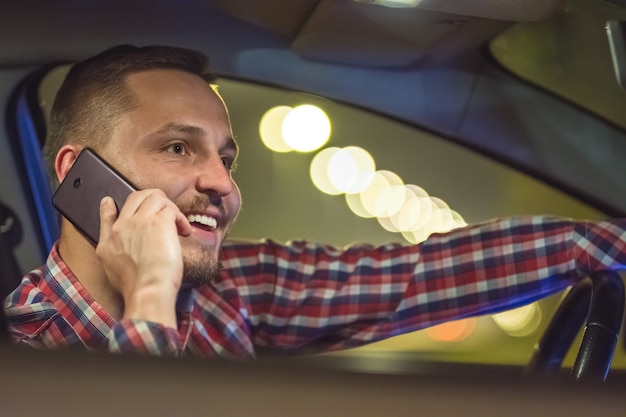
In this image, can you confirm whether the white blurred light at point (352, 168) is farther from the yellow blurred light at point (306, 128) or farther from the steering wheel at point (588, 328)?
the steering wheel at point (588, 328)

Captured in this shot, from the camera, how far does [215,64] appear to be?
1131 millimetres

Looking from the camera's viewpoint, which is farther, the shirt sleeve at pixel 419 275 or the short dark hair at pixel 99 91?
the shirt sleeve at pixel 419 275

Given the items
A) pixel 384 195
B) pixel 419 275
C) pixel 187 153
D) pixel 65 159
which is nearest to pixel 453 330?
pixel 419 275

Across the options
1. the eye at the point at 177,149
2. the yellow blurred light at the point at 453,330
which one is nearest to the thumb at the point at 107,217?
the eye at the point at 177,149

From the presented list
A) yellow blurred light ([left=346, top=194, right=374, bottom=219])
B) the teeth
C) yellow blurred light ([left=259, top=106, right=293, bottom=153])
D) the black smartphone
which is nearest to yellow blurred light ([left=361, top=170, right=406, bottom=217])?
yellow blurred light ([left=346, top=194, right=374, bottom=219])

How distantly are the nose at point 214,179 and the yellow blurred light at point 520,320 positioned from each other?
1.45 feet

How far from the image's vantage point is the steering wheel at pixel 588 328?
3.38 ft

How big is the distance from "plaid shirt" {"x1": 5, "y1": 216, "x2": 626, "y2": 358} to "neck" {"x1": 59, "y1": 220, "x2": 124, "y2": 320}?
0.58 ft

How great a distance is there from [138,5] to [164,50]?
77 mm

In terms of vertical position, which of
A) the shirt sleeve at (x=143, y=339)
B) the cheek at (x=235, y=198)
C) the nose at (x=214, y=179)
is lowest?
the shirt sleeve at (x=143, y=339)

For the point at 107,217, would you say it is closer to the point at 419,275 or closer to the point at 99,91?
the point at 99,91

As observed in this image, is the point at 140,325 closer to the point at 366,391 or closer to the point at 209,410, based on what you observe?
the point at 209,410

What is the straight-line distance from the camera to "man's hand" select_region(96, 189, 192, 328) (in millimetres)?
879

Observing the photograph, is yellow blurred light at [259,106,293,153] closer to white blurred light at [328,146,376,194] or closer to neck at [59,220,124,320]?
white blurred light at [328,146,376,194]
